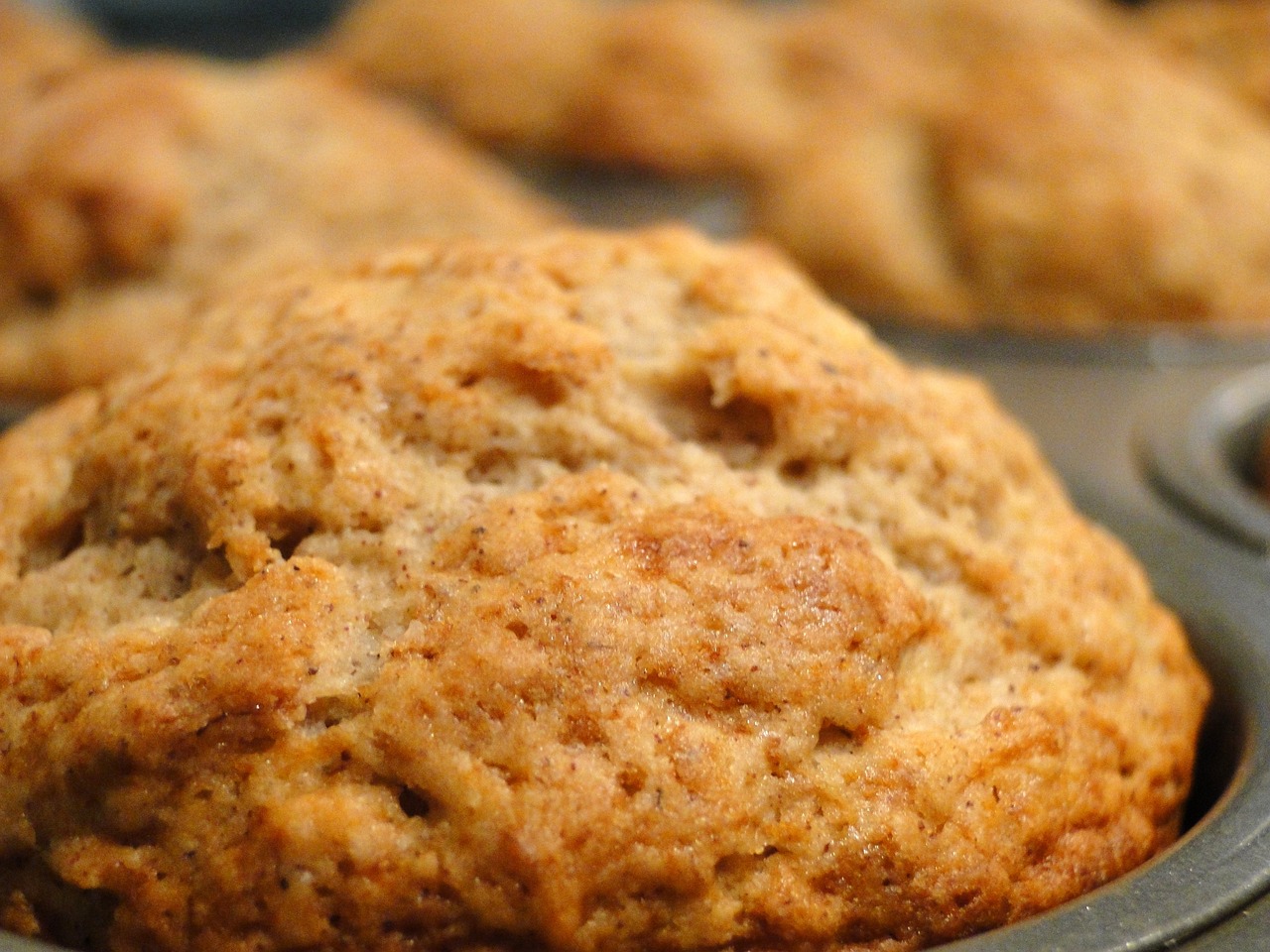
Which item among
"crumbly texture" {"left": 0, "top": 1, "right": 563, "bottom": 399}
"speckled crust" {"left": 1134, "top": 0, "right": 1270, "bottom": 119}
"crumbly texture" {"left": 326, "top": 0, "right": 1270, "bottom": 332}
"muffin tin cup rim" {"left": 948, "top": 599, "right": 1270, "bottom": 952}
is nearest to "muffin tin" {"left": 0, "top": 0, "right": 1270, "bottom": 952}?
"muffin tin cup rim" {"left": 948, "top": 599, "right": 1270, "bottom": 952}

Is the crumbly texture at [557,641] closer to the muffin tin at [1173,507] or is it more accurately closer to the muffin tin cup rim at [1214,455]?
the muffin tin at [1173,507]

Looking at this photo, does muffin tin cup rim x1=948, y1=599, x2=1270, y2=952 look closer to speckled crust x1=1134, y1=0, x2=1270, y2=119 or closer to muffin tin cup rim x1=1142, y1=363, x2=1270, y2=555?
muffin tin cup rim x1=1142, y1=363, x2=1270, y2=555

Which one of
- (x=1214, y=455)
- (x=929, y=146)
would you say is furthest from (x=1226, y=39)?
(x=1214, y=455)

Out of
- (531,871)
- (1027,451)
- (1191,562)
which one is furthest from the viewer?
(1191,562)

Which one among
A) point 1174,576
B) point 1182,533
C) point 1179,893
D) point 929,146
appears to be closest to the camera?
point 1179,893

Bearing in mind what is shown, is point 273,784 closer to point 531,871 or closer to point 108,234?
point 531,871

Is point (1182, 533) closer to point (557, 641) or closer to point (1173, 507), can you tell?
point (1173, 507)

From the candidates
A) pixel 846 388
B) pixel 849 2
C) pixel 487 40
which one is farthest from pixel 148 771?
pixel 849 2
